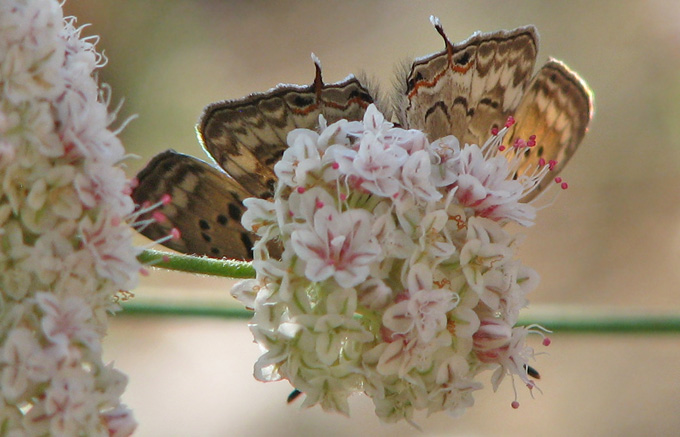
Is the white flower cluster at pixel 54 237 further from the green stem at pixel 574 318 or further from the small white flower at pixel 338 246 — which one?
the green stem at pixel 574 318

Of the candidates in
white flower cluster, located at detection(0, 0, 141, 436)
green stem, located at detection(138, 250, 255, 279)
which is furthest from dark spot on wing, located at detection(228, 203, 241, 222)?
white flower cluster, located at detection(0, 0, 141, 436)

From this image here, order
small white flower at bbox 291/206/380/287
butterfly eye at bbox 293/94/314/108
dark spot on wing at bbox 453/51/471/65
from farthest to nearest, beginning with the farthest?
dark spot on wing at bbox 453/51/471/65 → butterfly eye at bbox 293/94/314/108 → small white flower at bbox 291/206/380/287

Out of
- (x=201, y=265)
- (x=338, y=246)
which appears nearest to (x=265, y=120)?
(x=201, y=265)

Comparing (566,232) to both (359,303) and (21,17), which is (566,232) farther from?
(21,17)

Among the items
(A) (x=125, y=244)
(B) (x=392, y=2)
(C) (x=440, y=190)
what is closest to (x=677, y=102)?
(B) (x=392, y=2)

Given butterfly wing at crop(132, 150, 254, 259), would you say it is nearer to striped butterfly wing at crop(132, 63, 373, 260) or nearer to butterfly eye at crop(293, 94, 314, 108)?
striped butterfly wing at crop(132, 63, 373, 260)

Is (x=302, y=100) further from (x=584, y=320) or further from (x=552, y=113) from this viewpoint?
(x=584, y=320)

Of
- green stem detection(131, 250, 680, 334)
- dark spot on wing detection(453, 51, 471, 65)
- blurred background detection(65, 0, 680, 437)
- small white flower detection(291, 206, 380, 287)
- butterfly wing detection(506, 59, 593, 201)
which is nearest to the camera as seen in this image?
small white flower detection(291, 206, 380, 287)
